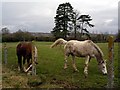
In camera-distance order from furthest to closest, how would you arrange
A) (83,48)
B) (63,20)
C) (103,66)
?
(63,20) < (83,48) < (103,66)

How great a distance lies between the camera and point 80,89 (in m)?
8.12

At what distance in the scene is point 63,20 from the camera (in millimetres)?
65625

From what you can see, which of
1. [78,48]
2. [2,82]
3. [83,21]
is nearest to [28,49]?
[78,48]

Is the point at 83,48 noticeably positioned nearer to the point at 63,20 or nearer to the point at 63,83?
the point at 63,83

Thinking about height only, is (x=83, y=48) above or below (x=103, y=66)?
above

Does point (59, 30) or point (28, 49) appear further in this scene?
point (59, 30)

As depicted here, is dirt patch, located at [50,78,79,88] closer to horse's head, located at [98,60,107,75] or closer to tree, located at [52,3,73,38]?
horse's head, located at [98,60,107,75]

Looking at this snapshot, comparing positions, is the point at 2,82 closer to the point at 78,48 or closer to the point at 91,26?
the point at 78,48

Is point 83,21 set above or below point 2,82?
above

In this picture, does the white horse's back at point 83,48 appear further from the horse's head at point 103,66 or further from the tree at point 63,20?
the tree at point 63,20

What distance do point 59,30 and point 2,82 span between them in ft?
182

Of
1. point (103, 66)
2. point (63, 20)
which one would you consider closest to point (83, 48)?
point (103, 66)

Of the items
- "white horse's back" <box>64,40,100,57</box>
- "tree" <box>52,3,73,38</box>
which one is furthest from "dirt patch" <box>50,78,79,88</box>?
"tree" <box>52,3,73,38</box>

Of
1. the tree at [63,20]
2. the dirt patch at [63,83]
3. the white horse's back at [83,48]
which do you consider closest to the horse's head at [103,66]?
the white horse's back at [83,48]
